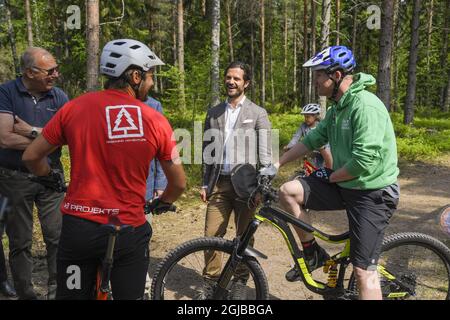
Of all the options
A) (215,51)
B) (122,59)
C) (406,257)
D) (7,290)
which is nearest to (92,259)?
(122,59)

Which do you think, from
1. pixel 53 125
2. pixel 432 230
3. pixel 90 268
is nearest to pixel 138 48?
pixel 53 125

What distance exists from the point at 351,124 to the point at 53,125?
2.40m

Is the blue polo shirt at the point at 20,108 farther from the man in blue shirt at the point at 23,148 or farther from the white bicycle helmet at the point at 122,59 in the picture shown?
the white bicycle helmet at the point at 122,59

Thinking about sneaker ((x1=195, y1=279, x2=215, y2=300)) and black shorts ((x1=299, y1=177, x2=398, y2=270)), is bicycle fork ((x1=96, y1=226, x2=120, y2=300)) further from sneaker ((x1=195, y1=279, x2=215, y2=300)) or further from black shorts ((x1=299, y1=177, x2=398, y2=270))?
black shorts ((x1=299, y1=177, x2=398, y2=270))

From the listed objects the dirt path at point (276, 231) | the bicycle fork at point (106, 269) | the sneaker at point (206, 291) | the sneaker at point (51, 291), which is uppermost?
the bicycle fork at point (106, 269)

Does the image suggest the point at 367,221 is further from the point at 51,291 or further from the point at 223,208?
the point at 51,291

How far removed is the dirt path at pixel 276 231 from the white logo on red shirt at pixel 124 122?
2569 millimetres

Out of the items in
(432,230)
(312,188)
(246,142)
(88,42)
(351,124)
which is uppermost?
(88,42)

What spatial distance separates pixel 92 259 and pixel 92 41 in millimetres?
8178

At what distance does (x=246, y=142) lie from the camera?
15.8 feet

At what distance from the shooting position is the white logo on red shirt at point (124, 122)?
2477 millimetres

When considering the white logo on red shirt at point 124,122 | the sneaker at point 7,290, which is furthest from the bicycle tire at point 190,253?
the sneaker at point 7,290

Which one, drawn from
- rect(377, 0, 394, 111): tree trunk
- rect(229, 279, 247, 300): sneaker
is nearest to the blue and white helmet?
rect(229, 279, 247, 300): sneaker
